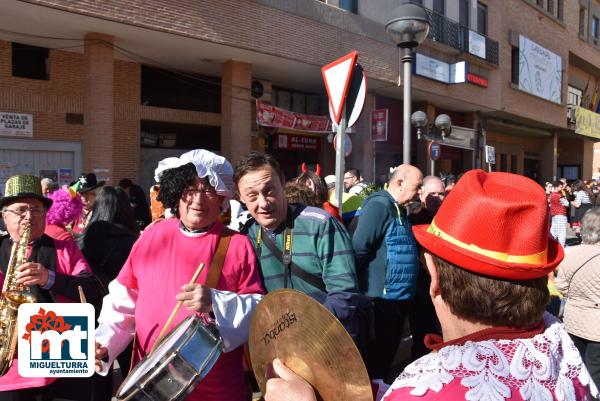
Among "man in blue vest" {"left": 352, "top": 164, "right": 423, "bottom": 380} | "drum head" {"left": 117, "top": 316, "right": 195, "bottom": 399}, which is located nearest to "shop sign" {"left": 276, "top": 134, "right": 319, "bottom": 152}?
"man in blue vest" {"left": 352, "top": 164, "right": 423, "bottom": 380}

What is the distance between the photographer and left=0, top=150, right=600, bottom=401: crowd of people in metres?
1.23

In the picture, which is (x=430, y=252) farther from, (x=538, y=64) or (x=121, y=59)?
(x=538, y=64)

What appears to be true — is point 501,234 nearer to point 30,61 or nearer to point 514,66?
point 30,61

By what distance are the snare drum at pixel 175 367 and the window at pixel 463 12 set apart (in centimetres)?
2243

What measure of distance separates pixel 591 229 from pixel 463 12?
2011cm

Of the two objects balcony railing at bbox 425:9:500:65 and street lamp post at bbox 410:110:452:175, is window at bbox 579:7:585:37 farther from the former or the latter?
street lamp post at bbox 410:110:452:175

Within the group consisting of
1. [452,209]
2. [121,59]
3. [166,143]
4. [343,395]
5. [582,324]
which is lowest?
[582,324]

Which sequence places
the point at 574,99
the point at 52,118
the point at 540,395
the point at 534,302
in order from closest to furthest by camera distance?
the point at 540,395
the point at 534,302
the point at 52,118
the point at 574,99

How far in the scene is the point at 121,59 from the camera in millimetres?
13555

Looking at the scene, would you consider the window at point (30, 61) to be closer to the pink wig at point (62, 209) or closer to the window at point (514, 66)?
the pink wig at point (62, 209)

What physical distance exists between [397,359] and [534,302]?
4511 mm

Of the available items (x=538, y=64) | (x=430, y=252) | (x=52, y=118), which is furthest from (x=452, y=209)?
(x=538, y=64)

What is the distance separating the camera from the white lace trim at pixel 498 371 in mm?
1129

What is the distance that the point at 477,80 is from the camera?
71.6ft
